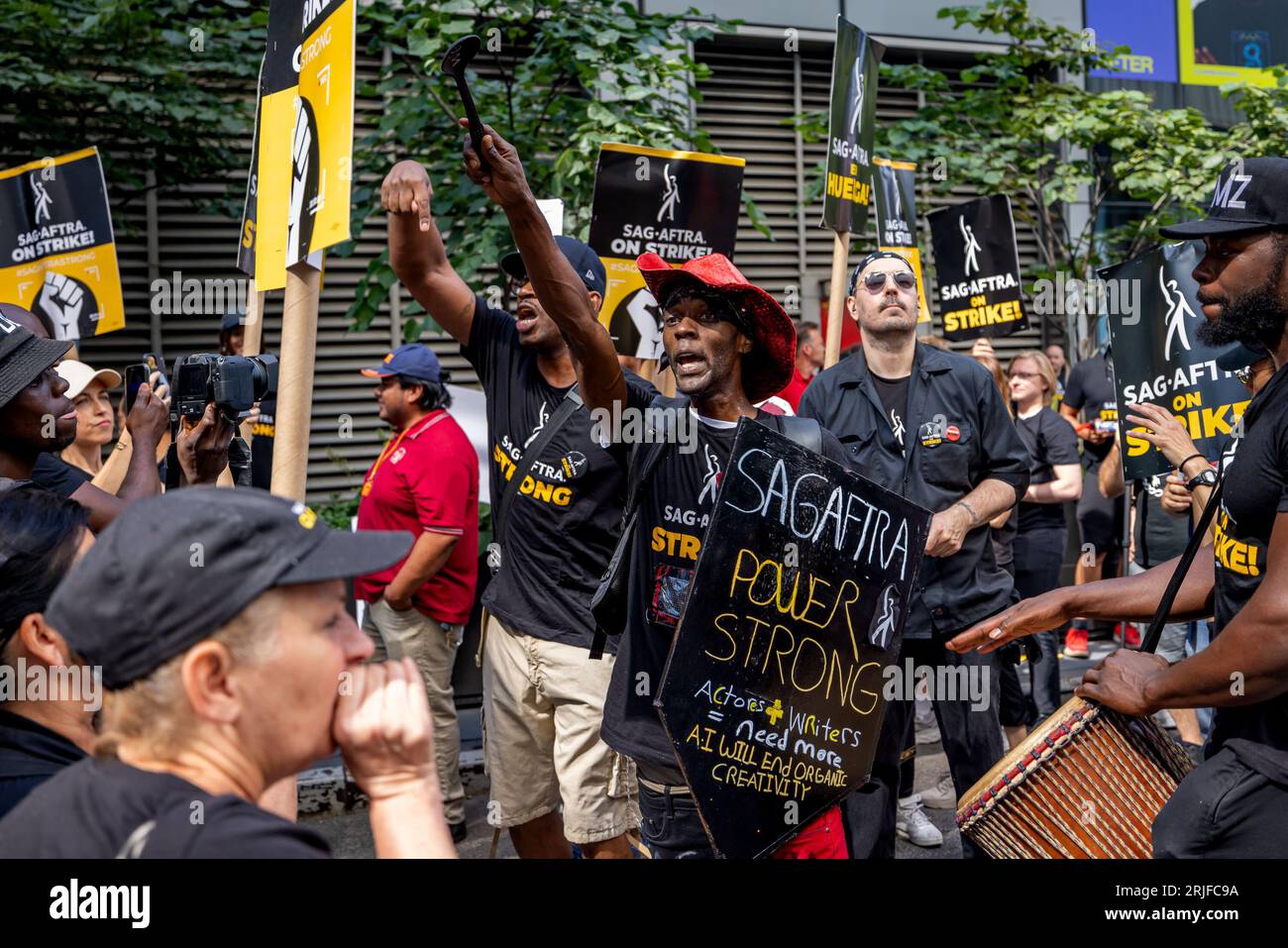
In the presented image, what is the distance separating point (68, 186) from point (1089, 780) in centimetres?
649

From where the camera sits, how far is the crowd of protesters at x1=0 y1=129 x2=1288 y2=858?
168 cm

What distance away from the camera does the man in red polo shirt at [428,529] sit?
5.90m

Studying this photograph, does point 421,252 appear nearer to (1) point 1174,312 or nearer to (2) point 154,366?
(2) point 154,366

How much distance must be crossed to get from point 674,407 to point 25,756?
76.4 inches

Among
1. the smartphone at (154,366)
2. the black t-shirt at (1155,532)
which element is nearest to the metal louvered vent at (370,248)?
the black t-shirt at (1155,532)

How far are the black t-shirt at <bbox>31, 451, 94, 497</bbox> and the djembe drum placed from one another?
105 inches

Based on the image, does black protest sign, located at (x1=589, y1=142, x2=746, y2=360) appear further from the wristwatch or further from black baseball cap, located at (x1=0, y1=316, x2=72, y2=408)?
black baseball cap, located at (x1=0, y1=316, x2=72, y2=408)

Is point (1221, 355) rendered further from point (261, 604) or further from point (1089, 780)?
point (261, 604)

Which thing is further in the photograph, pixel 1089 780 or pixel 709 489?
pixel 709 489

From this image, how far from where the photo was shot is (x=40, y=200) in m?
7.25

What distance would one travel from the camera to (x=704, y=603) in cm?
311

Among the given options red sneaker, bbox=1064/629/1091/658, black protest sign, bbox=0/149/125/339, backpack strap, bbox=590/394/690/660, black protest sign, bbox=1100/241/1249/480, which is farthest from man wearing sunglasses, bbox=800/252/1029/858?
red sneaker, bbox=1064/629/1091/658
